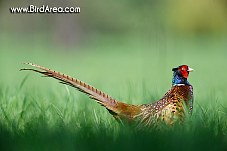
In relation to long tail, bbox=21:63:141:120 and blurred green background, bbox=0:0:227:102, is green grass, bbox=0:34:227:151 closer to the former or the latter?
long tail, bbox=21:63:141:120

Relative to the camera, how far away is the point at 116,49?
27.9ft

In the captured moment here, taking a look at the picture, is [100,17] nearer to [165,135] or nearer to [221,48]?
[221,48]

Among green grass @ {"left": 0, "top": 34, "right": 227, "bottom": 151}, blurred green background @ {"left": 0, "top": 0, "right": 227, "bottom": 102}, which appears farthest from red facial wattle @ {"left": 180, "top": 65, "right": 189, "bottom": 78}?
blurred green background @ {"left": 0, "top": 0, "right": 227, "bottom": 102}

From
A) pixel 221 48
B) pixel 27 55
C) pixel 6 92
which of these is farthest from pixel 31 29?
pixel 6 92

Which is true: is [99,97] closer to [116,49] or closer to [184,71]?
[184,71]

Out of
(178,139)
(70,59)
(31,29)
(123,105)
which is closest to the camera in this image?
(178,139)

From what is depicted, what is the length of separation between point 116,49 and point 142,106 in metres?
5.61

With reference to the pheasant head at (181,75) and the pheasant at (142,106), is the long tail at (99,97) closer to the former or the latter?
the pheasant at (142,106)

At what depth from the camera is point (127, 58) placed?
7.91 m

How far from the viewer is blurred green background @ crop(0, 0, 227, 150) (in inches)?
132

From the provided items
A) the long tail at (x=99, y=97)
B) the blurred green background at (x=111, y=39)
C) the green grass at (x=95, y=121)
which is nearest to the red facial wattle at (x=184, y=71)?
the green grass at (x=95, y=121)

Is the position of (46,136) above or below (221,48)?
below

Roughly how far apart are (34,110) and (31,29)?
3799 millimetres

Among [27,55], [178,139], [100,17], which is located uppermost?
[100,17]
